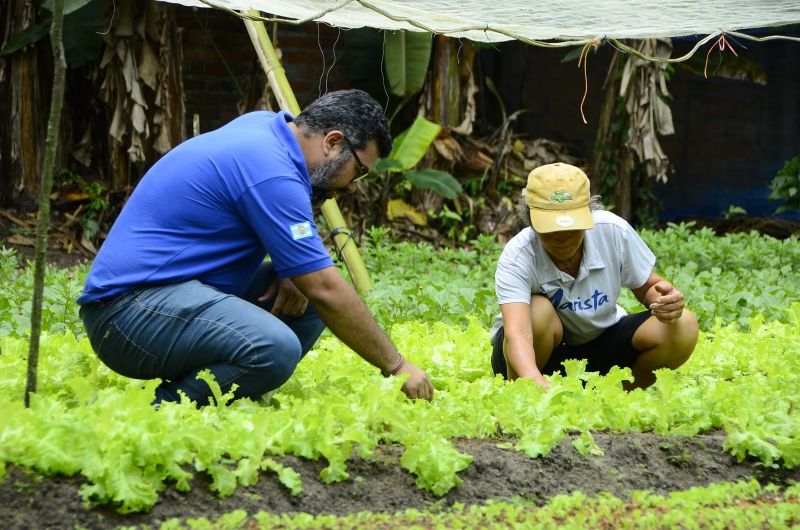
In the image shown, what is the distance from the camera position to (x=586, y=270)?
506 centimetres

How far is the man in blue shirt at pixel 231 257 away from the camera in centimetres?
418

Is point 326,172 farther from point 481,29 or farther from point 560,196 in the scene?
point 481,29

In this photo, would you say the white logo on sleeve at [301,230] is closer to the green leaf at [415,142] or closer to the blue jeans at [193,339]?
the blue jeans at [193,339]

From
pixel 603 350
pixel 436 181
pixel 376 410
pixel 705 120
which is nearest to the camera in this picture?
pixel 376 410

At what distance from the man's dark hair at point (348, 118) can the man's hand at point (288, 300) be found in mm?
740

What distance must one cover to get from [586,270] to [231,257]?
1.70 metres

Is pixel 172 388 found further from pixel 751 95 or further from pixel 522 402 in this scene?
pixel 751 95

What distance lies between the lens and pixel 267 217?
4.15 m

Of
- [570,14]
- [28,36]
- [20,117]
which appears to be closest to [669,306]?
[570,14]

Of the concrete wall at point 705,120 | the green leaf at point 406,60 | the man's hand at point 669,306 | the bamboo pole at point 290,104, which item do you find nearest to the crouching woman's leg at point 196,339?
the man's hand at point 669,306

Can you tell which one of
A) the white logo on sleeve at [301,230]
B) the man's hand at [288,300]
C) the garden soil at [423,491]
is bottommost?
the garden soil at [423,491]

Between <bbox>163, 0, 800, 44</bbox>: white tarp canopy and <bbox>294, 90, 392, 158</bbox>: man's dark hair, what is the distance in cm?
217

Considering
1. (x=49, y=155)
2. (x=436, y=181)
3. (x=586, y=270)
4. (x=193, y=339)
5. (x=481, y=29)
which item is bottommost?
(x=436, y=181)

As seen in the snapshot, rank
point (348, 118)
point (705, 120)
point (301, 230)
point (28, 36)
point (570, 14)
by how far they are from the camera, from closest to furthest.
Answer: point (301, 230), point (348, 118), point (570, 14), point (28, 36), point (705, 120)
